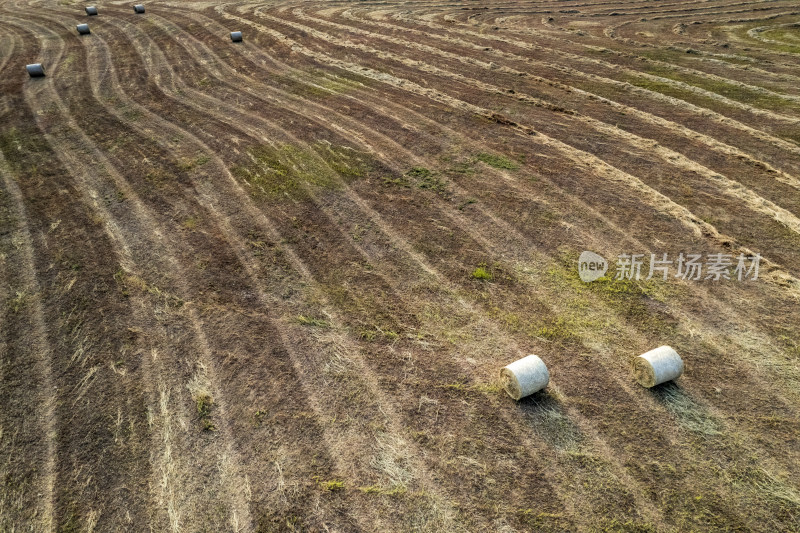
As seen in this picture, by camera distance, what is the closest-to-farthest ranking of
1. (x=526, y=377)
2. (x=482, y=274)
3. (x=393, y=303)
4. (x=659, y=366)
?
1. (x=526, y=377)
2. (x=659, y=366)
3. (x=393, y=303)
4. (x=482, y=274)

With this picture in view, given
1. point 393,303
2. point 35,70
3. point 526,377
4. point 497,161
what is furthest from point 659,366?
point 35,70

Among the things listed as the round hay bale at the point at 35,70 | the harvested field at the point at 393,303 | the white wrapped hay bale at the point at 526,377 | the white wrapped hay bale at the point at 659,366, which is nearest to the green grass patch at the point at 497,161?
the harvested field at the point at 393,303

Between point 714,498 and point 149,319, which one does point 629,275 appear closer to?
point 714,498

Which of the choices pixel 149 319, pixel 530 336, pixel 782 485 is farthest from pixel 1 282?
pixel 782 485

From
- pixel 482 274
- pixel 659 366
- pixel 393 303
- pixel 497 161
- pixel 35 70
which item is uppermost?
pixel 497 161

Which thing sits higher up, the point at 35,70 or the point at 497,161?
the point at 497,161

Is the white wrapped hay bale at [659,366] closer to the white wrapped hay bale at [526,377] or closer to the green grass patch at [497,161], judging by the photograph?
the white wrapped hay bale at [526,377]

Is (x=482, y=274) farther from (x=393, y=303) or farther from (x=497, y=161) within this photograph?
(x=497, y=161)
